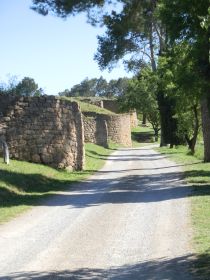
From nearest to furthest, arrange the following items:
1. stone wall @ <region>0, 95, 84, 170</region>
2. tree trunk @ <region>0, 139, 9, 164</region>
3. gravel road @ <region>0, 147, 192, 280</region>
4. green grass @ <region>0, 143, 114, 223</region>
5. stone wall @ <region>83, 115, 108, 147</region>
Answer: gravel road @ <region>0, 147, 192, 280</region> < green grass @ <region>0, 143, 114, 223</region> < tree trunk @ <region>0, 139, 9, 164</region> < stone wall @ <region>0, 95, 84, 170</region> < stone wall @ <region>83, 115, 108, 147</region>

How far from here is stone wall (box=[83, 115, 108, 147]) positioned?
1741 inches

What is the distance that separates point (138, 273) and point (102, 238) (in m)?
2.30

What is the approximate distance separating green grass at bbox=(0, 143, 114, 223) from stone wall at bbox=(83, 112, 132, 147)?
25.0m

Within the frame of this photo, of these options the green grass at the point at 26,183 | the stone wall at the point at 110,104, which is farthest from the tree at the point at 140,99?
the green grass at the point at 26,183

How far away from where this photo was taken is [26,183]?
54.7 ft

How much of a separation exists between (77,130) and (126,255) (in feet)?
49.6

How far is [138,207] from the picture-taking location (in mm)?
12875

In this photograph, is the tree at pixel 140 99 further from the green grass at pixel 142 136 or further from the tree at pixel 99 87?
the tree at pixel 99 87

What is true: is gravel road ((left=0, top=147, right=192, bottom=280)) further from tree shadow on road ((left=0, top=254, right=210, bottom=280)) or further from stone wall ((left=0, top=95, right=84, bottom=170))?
stone wall ((left=0, top=95, right=84, bottom=170))

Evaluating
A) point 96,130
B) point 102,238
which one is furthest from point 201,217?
point 96,130

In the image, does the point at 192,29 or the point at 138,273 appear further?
the point at 192,29

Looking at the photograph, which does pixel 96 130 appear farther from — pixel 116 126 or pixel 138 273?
pixel 138 273

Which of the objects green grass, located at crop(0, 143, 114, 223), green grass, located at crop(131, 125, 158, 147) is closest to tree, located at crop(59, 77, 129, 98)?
green grass, located at crop(131, 125, 158, 147)

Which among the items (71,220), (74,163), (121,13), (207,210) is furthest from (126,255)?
(121,13)
